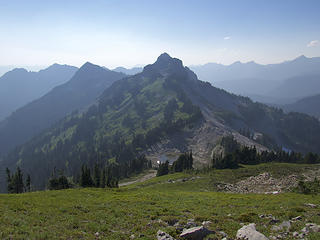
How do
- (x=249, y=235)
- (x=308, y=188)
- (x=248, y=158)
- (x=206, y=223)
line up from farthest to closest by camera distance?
1. (x=248, y=158)
2. (x=308, y=188)
3. (x=206, y=223)
4. (x=249, y=235)

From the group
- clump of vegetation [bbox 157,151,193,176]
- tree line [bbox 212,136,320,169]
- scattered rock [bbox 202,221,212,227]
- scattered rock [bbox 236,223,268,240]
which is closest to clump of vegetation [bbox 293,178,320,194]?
scattered rock [bbox 202,221,212,227]

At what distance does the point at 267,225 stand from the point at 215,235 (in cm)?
696

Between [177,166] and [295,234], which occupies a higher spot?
[295,234]

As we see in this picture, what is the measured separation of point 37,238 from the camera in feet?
55.1

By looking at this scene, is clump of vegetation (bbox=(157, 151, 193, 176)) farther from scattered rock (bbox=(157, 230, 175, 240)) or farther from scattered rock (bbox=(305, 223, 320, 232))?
scattered rock (bbox=(157, 230, 175, 240))

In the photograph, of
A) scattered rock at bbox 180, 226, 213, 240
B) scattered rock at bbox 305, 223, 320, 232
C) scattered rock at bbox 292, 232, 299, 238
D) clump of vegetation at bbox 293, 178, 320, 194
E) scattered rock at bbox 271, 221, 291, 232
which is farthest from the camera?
clump of vegetation at bbox 293, 178, 320, 194

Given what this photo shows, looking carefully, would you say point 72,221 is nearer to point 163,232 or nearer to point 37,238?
point 37,238

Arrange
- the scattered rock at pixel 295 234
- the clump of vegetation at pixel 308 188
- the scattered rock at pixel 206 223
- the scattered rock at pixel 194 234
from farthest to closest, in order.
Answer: the clump of vegetation at pixel 308 188, the scattered rock at pixel 206 223, the scattered rock at pixel 295 234, the scattered rock at pixel 194 234

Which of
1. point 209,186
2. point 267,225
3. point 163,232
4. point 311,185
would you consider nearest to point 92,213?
point 163,232

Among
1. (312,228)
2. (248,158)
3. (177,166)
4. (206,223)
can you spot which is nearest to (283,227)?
(312,228)

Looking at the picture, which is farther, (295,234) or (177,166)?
(177,166)

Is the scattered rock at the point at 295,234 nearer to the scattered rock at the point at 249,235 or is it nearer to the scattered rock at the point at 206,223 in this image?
the scattered rock at the point at 249,235

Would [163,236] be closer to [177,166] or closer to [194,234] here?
[194,234]

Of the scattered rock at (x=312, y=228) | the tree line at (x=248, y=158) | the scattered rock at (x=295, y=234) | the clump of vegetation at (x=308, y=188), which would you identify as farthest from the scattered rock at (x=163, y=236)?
the tree line at (x=248, y=158)
